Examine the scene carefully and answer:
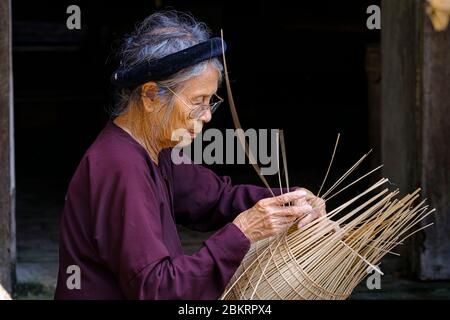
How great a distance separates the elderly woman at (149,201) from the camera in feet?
7.45

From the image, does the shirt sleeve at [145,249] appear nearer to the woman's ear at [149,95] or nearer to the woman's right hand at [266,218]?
the woman's right hand at [266,218]

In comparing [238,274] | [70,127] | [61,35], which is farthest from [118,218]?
[61,35]

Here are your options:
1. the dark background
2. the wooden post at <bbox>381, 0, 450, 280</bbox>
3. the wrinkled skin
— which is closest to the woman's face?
the wrinkled skin

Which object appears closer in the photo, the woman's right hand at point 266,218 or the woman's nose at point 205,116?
the woman's right hand at point 266,218

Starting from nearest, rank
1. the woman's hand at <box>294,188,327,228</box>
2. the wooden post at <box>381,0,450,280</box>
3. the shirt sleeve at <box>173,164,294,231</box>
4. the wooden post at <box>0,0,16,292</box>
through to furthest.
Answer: the woman's hand at <box>294,188,327,228</box>, the shirt sleeve at <box>173,164,294,231</box>, the wooden post at <box>0,0,16,292</box>, the wooden post at <box>381,0,450,280</box>

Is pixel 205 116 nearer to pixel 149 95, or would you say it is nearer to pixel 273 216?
pixel 149 95

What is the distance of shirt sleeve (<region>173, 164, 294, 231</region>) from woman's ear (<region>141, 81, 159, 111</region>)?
365 millimetres

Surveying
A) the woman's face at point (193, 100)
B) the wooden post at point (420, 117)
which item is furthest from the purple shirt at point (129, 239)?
the wooden post at point (420, 117)

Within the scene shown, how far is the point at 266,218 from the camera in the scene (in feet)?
7.72

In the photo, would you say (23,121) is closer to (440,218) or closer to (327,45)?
(327,45)

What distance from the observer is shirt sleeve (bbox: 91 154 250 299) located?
7.38ft

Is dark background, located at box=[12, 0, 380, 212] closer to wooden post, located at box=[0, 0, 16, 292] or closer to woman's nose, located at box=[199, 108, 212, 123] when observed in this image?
wooden post, located at box=[0, 0, 16, 292]

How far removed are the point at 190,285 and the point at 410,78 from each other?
2.92 m

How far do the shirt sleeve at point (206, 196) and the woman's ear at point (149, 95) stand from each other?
0.37 meters
